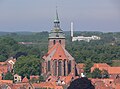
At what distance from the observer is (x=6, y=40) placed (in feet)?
256

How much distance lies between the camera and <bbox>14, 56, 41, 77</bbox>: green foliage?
47656mm

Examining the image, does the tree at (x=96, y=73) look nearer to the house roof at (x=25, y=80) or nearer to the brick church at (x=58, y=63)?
the brick church at (x=58, y=63)

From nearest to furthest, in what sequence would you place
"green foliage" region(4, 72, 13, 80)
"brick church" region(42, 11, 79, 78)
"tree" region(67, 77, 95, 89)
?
"tree" region(67, 77, 95, 89), "green foliage" region(4, 72, 13, 80), "brick church" region(42, 11, 79, 78)

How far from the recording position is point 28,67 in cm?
4812

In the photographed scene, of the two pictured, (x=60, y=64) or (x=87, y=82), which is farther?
(x=60, y=64)

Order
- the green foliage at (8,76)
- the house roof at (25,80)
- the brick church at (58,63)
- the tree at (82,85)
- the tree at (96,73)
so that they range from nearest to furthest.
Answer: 1. the tree at (82,85)
2. the house roof at (25,80)
3. the green foliage at (8,76)
4. the tree at (96,73)
5. the brick church at (58,63)

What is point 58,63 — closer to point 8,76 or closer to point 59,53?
point 59,53

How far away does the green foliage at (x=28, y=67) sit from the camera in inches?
1876

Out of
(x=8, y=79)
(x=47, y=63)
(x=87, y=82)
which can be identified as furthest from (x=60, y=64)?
(x=87, y=82)

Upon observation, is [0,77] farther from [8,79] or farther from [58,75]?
[58,75]

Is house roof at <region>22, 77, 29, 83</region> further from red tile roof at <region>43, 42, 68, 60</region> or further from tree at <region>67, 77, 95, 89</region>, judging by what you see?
tree at <region>67, 77, 95, 89</region>

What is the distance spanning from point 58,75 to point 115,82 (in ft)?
21.8

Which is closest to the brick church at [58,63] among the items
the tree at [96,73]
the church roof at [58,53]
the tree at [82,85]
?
the church roof at [58,53]

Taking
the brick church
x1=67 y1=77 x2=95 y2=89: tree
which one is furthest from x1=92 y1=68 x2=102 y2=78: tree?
x1=67 y1=77 x2=95 y2=89: tree
